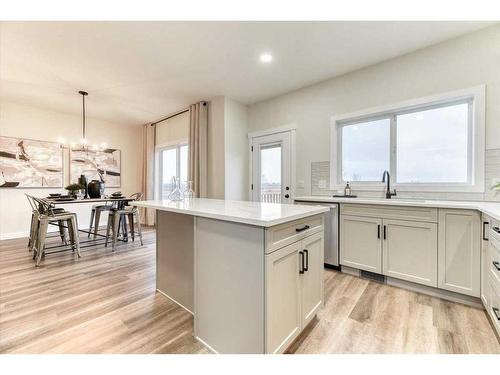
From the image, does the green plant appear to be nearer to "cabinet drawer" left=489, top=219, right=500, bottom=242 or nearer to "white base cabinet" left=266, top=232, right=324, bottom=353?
"white base cabinet" left=266, top=232, right=324, bottom=353

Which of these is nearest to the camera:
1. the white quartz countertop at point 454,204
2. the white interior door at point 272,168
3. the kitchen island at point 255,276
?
the kitchen island at point 255,276

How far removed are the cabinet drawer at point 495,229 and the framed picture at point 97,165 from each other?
5941mm

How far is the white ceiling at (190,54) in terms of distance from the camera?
2320 mm

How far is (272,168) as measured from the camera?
418cm

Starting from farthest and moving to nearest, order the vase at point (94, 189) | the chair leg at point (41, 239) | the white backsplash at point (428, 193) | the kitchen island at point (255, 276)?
the vase at point (94, 189), the chair leg at point (41, 239), the white backsplash at point (428, 193), the kitchen island at point (255, 276)

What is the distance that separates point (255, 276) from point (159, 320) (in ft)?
3.61

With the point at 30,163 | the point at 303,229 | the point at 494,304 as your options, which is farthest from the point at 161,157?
the point at 494,304

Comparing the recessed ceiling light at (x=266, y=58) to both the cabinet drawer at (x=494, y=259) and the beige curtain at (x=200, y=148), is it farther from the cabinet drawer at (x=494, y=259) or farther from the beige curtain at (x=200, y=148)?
the cabinet drawer at (x=494, y=259)

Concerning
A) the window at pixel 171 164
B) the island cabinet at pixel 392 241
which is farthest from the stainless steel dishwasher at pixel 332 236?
the window at pixel 171 164

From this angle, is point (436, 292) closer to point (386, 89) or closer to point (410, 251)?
point (410, 251)

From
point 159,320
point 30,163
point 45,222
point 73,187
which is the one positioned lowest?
point 159,320
